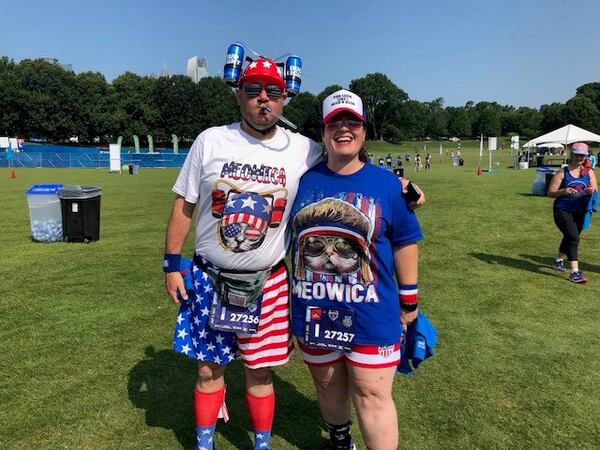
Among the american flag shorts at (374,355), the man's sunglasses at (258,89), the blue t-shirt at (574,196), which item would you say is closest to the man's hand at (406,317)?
the american flag shorts at (374,355)

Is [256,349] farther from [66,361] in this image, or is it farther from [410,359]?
[66,361]

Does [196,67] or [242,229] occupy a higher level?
[196,67]

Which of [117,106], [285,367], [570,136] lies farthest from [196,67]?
[285,367]

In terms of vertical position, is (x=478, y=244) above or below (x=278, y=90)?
below

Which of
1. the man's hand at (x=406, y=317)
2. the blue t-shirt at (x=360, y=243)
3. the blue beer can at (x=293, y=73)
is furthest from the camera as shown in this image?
the blue beer can at (x=293, y=73)

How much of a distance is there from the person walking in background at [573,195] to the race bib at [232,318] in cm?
599

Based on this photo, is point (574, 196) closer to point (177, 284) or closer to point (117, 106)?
point (177, 284)

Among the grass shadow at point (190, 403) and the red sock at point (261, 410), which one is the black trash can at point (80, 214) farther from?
the red sock at point (261, 410)

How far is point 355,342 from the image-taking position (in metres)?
2.32

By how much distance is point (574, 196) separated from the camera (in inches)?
275

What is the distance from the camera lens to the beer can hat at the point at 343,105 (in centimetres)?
227

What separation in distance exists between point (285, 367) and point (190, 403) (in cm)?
94

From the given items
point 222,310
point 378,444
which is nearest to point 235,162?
point 222,310

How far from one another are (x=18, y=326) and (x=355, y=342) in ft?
13.6
